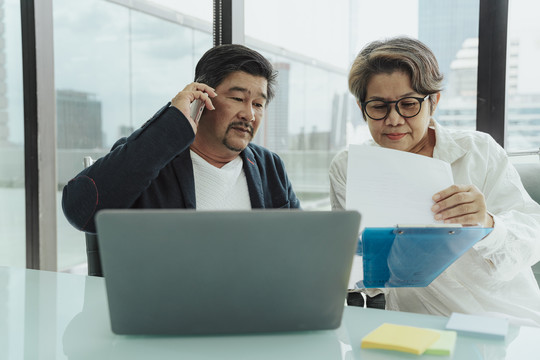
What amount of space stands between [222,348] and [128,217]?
232mm

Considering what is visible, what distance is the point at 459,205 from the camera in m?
1.01

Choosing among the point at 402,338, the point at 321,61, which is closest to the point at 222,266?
the point at 402,338

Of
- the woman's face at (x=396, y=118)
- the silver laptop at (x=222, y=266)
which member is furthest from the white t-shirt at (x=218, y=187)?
the silver laptop at (x=222, y=266)

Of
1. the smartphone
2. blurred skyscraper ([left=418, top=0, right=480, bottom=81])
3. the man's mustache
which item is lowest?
the man's mustache

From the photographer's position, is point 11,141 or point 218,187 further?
point 11,141

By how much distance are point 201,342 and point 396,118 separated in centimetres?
92

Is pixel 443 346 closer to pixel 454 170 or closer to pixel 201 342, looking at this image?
pixel 201 342

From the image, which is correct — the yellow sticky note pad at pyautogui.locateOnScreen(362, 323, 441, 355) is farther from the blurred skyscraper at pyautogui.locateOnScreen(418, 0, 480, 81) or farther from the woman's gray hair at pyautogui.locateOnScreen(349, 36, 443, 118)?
the blurred skyscraper at pyautogui.locateOnScreen(418, 0, 480, 81)

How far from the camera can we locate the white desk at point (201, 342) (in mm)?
672

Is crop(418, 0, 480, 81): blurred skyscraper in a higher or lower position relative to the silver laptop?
higher

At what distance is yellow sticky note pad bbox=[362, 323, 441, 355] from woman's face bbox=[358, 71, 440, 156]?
78 centimetres

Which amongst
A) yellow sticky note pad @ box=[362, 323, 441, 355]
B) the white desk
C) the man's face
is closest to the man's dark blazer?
the man's face

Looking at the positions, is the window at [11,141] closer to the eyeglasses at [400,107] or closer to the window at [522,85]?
the eyeglasses at [400,107]

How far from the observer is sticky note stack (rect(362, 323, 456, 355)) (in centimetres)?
67
